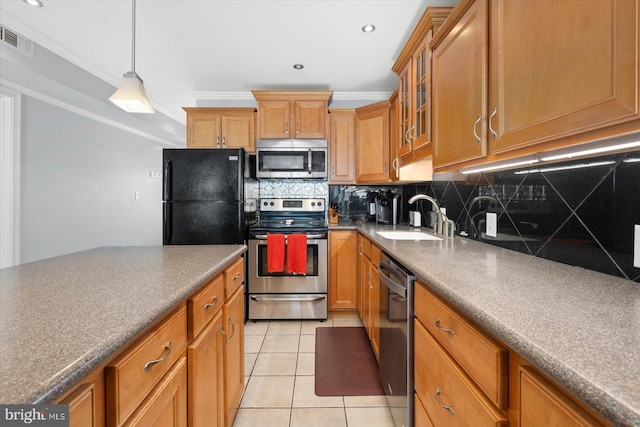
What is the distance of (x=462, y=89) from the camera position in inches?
52.6

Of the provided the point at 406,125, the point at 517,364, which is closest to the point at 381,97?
the point at 406,125

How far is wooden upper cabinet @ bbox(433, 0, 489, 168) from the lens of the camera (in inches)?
46.4

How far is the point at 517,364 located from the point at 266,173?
2749 mm

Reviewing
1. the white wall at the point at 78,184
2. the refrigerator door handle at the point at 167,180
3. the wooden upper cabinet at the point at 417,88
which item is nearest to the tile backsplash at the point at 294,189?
the refrigerator door handle at the point at 167,180

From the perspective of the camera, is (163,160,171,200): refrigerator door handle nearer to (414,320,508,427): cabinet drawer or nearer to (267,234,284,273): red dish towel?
(267,234,284,273): red dish towel

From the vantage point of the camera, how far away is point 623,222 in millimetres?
921

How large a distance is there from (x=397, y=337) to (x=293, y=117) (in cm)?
245

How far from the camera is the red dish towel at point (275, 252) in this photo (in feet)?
8.80

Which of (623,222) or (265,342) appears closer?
(623,222)

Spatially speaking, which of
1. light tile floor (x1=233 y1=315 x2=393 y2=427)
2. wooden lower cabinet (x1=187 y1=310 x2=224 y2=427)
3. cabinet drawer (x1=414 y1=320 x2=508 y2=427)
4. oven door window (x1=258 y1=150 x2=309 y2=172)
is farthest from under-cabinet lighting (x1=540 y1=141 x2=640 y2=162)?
oven door window (x1=258 y1=150 x2=309 y2=172)

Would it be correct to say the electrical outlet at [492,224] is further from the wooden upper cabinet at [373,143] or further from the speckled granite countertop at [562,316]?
the wooden upper cabinet at [373,143]

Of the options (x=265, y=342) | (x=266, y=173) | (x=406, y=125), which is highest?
(x=406, y=125)

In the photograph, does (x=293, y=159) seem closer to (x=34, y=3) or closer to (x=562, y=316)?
(x=34, y=3)

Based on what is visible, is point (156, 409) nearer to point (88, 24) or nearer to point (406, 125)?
point (406, 125)
